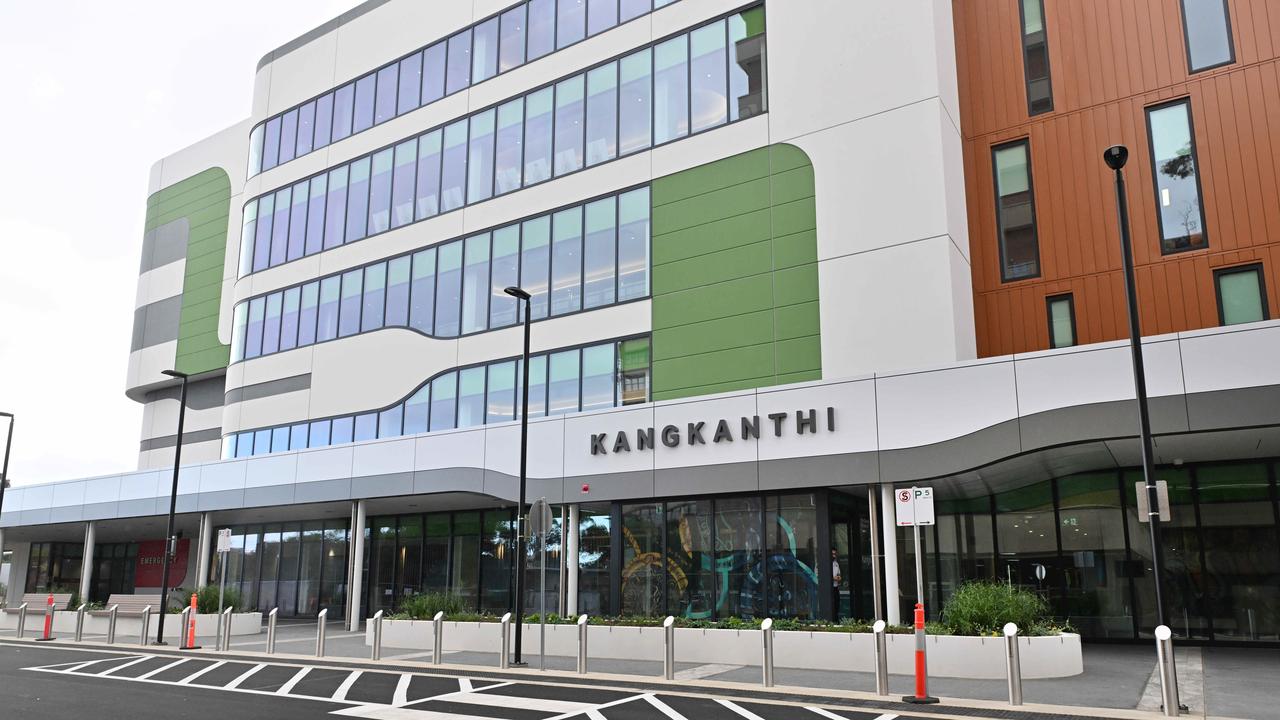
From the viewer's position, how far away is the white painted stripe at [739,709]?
38.6ft

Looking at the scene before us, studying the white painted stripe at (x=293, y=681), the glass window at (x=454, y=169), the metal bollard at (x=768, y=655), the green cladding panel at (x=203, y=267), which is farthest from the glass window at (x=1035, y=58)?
the green cladding panel at (x=203, y=267)

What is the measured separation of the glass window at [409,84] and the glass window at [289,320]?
26.0ft

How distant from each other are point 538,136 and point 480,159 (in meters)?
2.50

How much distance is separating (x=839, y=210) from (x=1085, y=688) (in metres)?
12.6

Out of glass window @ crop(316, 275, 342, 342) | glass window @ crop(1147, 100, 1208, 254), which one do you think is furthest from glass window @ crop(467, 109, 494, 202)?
glass window @ crop(1147, 100, 1208, 254)

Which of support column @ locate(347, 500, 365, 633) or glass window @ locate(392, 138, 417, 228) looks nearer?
support column @ locate(347, 500, 365, 633)

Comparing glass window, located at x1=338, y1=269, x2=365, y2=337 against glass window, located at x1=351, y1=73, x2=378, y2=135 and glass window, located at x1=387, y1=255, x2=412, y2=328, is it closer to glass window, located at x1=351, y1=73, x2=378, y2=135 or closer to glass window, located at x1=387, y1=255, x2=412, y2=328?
glass window, located at x1=387, y1=255, x2=412, y2=328

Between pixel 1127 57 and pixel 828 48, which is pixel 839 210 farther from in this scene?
pixel 1127 57

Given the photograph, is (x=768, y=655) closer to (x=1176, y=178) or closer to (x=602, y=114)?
(x=1176, y=178)

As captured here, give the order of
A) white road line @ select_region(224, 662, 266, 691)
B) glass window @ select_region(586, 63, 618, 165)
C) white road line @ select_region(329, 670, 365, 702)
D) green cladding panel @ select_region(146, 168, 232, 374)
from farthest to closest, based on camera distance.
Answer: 1. green cladding panel @ select_region(146, 168, 232, 374)
2. glass window @ select_region(586, 63, 618, 165)
3. white road line @ select_region(224, 662, 266, 691)
4. white road line @ select_region(329, 670, 365, 702)

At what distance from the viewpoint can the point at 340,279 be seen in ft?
112

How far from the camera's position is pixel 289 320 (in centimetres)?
3566

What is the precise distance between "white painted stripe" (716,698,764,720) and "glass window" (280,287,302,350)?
2649 centimetres

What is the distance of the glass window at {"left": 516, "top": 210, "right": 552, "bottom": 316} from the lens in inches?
1117
